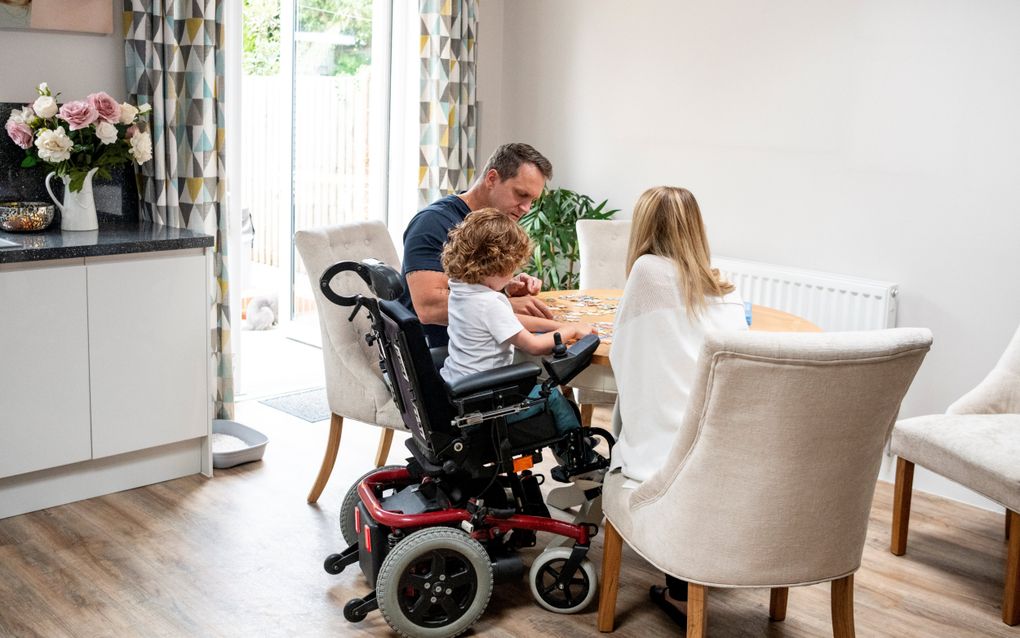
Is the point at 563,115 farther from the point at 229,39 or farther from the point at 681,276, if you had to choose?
the point at 681,276

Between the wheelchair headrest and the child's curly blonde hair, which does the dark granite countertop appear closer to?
Answer: the wheelchair headrest

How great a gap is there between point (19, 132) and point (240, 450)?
137 cm

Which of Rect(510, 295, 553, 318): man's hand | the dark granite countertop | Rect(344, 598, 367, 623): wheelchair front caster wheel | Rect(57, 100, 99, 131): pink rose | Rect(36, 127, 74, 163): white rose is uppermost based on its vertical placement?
Rect(57, 100, 99, 131): pink rose

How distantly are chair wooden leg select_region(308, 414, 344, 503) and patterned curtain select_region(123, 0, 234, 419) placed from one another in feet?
3.23

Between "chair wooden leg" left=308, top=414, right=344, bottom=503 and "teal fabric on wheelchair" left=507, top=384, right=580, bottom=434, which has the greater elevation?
"teal fabric on wheelchair" left=507, top=384, right=580, bottom=434

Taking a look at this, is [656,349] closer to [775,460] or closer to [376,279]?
[775,460]

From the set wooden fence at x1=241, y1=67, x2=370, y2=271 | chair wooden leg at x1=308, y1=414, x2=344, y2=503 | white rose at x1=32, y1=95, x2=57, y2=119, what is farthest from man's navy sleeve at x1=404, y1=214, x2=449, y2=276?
wooden fence at x1=241, y1=67, x2=370, y2=271

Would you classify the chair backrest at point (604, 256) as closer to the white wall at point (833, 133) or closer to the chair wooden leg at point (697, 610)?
the white wall at point (833, 133)

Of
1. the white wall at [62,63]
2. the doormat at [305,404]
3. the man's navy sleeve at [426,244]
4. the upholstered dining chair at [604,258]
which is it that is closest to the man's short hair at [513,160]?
the man's navy sleeve at [426,244]

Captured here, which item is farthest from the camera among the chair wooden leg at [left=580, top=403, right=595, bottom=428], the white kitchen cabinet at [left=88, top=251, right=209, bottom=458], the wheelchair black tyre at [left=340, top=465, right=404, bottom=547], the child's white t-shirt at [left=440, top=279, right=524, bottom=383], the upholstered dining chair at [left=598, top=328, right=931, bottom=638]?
the chair wooden leg at [left=580, top=403, right=595, bottom=428]

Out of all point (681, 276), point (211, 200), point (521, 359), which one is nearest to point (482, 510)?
point (521, 359)

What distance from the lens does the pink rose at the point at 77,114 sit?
137 inches

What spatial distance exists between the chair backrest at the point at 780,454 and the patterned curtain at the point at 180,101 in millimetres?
2444

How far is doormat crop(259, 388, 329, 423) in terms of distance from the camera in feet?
14.9
